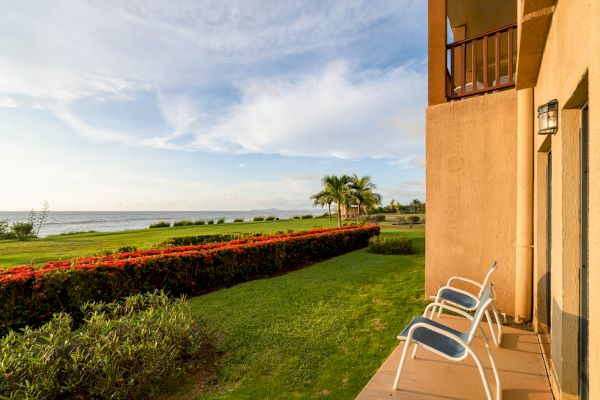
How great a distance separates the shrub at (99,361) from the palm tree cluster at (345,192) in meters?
18.3

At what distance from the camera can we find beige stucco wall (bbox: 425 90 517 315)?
15.8ft

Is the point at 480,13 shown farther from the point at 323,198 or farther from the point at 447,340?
the point at 323,198

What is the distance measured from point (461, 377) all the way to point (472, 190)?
3130mm

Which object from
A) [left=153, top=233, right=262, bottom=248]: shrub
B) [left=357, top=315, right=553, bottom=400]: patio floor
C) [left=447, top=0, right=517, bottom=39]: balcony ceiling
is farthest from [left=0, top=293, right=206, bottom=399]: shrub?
[left=153, top=233, right=262, bottom=248]: shrub

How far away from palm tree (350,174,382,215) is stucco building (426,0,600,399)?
18.2 meters

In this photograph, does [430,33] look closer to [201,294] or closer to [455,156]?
[455,156]

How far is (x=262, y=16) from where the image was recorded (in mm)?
8234

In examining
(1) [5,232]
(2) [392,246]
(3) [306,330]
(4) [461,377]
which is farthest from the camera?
(1) [5,232]

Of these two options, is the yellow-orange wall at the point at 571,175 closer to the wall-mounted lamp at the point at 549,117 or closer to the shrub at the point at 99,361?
the wall-mounted lamp at the point at 549,117

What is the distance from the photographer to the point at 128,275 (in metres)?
5.98

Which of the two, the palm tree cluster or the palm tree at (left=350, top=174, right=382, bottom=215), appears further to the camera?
the palm tree at (left=350, top=174, right=382, bottom=215)

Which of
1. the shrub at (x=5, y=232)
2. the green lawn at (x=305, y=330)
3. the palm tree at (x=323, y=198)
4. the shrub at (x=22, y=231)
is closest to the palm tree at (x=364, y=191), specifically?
the palm tree at (x=323, y=198)

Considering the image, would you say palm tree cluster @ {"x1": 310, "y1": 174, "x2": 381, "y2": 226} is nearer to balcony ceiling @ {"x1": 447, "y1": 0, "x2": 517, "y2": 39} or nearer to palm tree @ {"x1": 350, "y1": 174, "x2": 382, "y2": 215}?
palm tree @ {"x1": 350, "y1": 174, "x2": 382, "y2": 215}

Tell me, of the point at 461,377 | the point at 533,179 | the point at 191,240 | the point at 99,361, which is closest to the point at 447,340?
the point at 461,377
